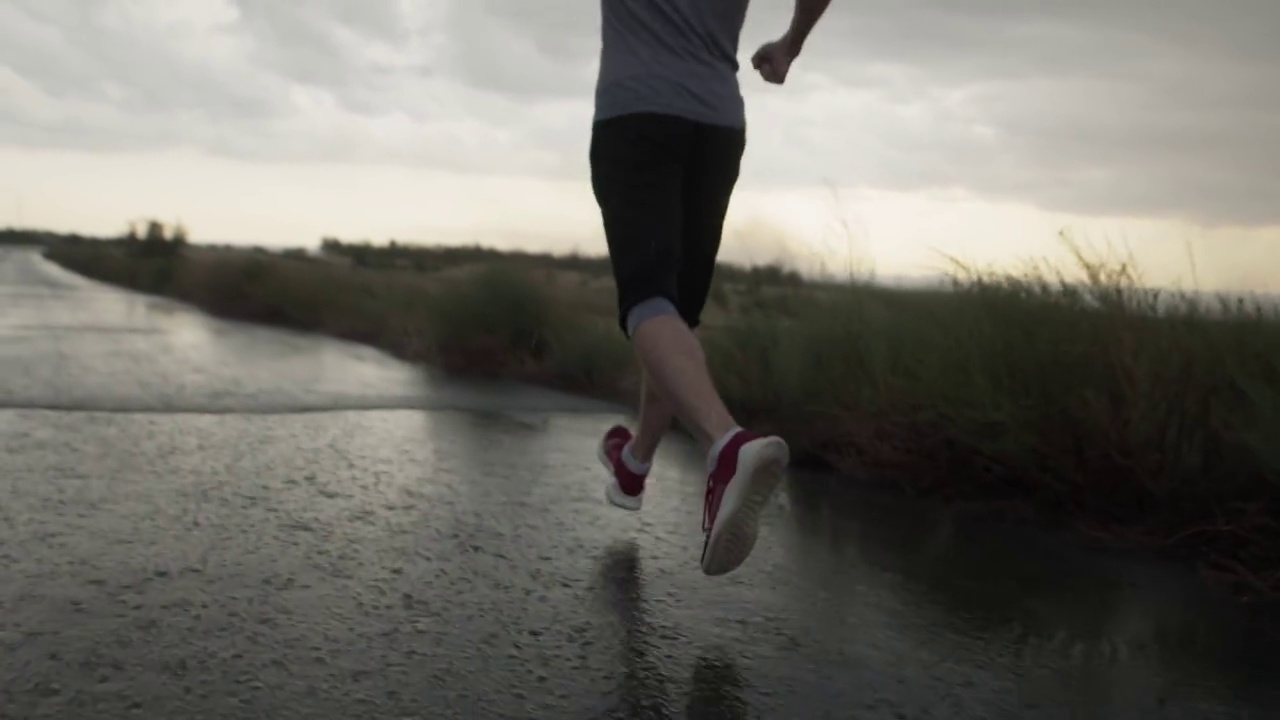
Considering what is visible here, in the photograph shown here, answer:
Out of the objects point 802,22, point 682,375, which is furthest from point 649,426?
point 802,22

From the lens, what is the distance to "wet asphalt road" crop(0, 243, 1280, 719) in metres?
2.50

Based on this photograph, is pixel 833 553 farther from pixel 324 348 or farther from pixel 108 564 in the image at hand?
pixel 324 348

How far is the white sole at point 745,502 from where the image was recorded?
9.66ft

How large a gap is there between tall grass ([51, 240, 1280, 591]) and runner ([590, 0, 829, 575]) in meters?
1.75

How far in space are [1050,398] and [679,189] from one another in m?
2.21

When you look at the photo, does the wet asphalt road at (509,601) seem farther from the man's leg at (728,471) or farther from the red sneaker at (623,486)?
the man's leg at (728,471)

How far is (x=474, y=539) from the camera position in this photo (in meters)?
3.70

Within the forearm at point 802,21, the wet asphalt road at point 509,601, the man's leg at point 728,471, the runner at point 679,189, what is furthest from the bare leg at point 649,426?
the forearm at point 802,21

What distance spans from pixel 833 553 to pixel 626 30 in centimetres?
177

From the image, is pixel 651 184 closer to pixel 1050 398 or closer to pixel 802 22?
pixel 802 22

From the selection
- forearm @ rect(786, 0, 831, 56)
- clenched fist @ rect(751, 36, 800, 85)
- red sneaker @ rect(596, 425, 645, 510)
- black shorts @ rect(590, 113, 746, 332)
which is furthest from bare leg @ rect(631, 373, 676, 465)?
forearm @ rect(786, 0, 831, 56)

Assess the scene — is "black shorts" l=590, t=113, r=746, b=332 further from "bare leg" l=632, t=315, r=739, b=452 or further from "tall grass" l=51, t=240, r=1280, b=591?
"tall grass" l=51, t=240, r=1280, b=591

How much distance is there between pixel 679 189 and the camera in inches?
137

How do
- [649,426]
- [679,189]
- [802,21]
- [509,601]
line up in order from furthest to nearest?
1. [649,426]
2. [802,21]
3. [679,189]
4. [509,601]
